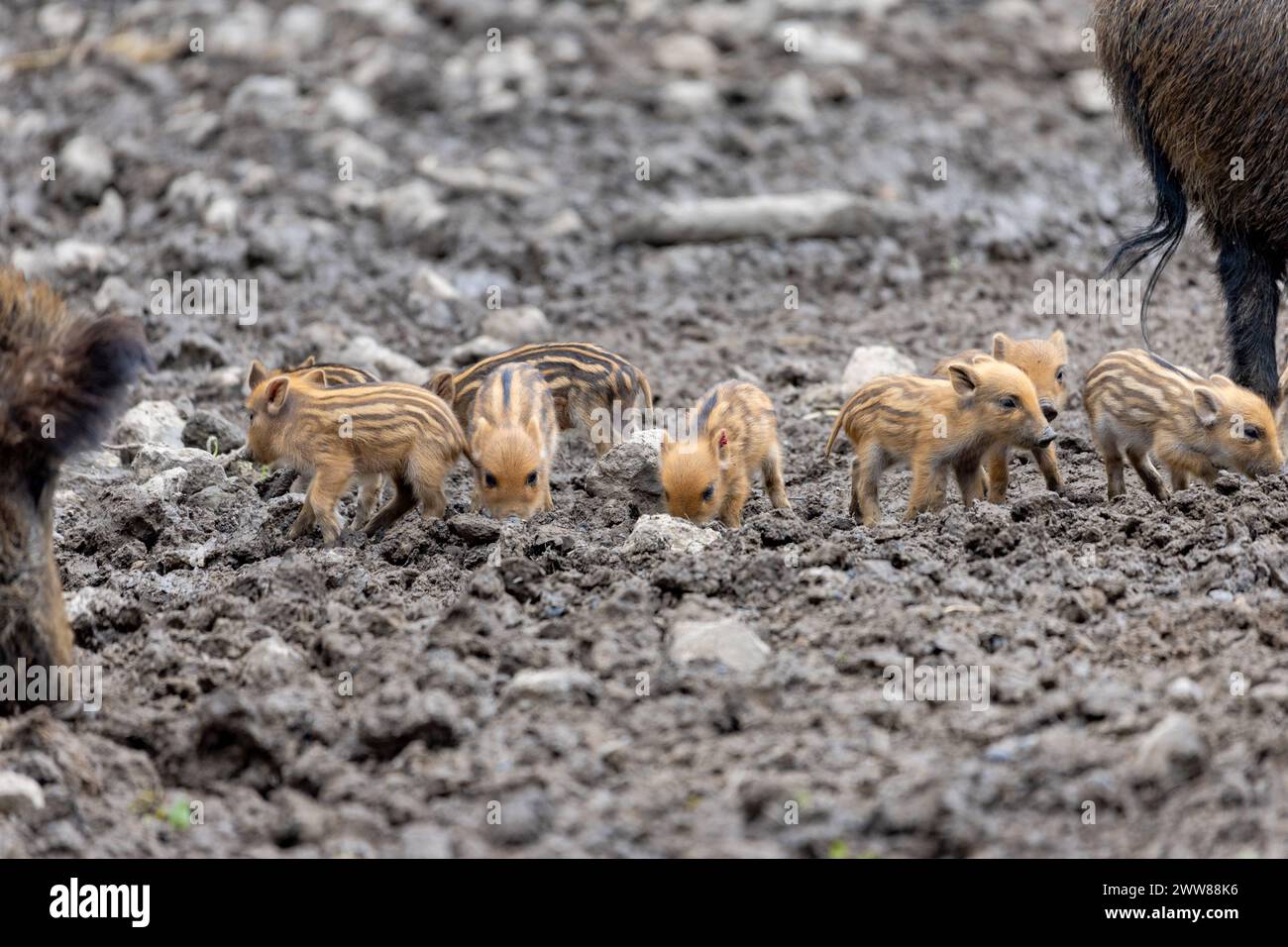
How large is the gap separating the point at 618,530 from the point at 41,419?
2.07 meters

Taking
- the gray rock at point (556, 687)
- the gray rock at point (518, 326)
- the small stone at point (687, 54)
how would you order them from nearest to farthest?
the gray rock at point (556, 687)
the gray rock at point (518, 326)
the small stone at point (687, 54)

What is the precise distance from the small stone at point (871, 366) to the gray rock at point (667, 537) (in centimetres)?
220

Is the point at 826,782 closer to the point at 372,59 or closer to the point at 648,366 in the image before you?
the point at 648,366

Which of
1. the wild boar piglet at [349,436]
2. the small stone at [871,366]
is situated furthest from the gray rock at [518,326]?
the wild boar piglet at [349,436]

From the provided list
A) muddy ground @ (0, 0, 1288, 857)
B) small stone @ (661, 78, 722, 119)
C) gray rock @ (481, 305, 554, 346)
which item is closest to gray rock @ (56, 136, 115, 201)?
muddy ground @ (0, 0, 1288, 857)

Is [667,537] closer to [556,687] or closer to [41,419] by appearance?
[556,687]

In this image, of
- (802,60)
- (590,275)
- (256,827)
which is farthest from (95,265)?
(256,827)

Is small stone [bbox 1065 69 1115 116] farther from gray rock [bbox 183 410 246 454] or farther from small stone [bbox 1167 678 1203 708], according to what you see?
small stone [bbox 1167 678 1203 708]

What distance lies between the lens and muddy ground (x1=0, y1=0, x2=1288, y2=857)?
3.84 m

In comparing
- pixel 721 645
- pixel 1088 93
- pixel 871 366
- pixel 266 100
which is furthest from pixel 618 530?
pixel 1088 93

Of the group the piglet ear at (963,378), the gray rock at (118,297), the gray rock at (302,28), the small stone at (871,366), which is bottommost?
the piglet ear at (963,378)

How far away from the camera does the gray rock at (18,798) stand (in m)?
4.05

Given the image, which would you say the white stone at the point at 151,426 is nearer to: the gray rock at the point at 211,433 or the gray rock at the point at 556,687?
the gray rock at the point at 211,433
